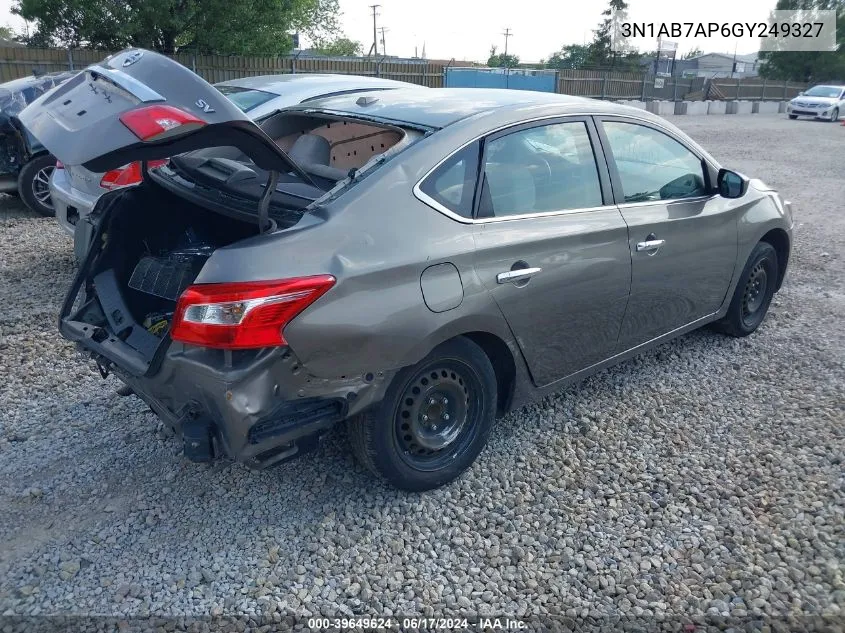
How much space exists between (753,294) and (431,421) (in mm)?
3172

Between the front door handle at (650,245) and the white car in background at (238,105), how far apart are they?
2.39 m

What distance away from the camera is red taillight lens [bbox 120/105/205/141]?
243 cm

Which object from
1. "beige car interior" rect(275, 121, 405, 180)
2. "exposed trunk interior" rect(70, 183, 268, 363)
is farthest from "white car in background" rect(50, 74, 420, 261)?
"beige car interior" rect(275, 121, 405, 180)

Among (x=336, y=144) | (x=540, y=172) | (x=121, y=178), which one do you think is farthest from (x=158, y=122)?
(x=121, y=178)

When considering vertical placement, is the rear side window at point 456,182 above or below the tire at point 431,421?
above

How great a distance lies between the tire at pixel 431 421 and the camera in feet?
9.90

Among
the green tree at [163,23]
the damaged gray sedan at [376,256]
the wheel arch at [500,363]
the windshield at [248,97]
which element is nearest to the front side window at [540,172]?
the damaged gray sedan at [376,256]

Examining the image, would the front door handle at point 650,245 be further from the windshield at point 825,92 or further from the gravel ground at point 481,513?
the windshield at point 825,92

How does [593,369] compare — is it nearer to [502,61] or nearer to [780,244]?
[780,244]

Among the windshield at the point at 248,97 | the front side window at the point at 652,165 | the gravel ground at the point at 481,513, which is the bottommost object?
the gravel ground at the point at 481,513

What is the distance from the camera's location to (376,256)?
9.13ft

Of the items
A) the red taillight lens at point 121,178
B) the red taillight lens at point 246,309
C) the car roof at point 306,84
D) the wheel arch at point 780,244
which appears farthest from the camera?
the car roof at point 306,84

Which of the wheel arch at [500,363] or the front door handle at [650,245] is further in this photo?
the front door handle at [650,245]

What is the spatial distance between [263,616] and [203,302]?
46.0 inches
